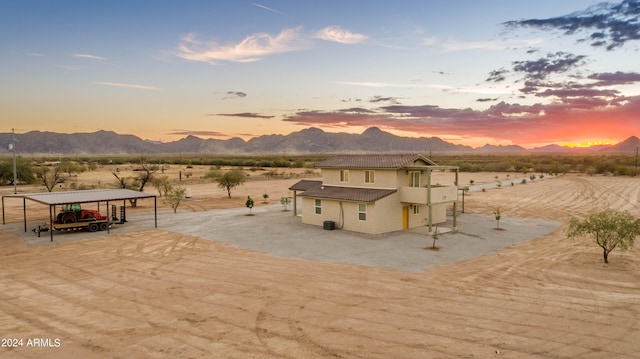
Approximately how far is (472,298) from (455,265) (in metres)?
4.59

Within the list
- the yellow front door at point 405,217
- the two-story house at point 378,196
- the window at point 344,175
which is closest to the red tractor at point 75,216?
the two-story house at point 378,196

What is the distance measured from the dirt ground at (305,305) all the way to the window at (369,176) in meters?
9.62

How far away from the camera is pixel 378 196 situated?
83.7 ft

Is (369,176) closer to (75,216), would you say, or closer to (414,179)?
(414,179)

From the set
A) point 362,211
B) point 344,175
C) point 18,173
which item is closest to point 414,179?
point 362,211

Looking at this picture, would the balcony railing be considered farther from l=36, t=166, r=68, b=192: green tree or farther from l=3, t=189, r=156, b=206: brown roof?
l=36, t=166, r=68, b=192: green tree

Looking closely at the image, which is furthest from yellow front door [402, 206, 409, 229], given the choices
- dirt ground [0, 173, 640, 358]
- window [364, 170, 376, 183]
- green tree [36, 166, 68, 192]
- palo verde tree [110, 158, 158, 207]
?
green tree [36, 166, 68, 192]

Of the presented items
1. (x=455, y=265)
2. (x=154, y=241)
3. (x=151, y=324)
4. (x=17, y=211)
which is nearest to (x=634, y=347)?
(x=455, y=265)

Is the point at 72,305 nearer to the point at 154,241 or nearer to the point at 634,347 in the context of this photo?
the point at 154,241

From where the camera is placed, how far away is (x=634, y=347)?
10305 millimetres

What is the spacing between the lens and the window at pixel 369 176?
27.8m

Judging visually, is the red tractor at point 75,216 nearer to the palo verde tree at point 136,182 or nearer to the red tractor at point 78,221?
the red tractor at point 78,221

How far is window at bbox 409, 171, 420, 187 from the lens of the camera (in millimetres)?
27688

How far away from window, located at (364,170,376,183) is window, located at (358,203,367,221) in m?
2.54
